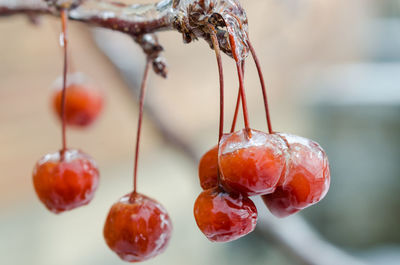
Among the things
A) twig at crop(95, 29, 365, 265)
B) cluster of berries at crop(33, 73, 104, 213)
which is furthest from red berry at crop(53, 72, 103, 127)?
cluster of berries at crop(33, 73, 104, 213)

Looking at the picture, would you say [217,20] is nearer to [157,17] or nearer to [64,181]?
[157,17]

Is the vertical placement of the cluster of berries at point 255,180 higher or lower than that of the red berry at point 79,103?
higher

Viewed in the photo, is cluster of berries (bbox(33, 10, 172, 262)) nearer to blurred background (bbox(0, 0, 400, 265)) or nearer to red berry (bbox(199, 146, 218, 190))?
red berry (bbox(199, 146, 218, 190))

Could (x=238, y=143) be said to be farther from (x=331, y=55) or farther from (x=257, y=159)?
(x=331, y=55)

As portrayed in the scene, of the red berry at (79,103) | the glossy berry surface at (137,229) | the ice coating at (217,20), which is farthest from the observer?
the red berry at (79,103)

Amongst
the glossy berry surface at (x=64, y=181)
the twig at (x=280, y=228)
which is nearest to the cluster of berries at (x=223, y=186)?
the glossy berry surface at (x=64, y=181)

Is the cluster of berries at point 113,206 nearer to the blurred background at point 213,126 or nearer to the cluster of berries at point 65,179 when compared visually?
the cluster of berries at point 65,179
